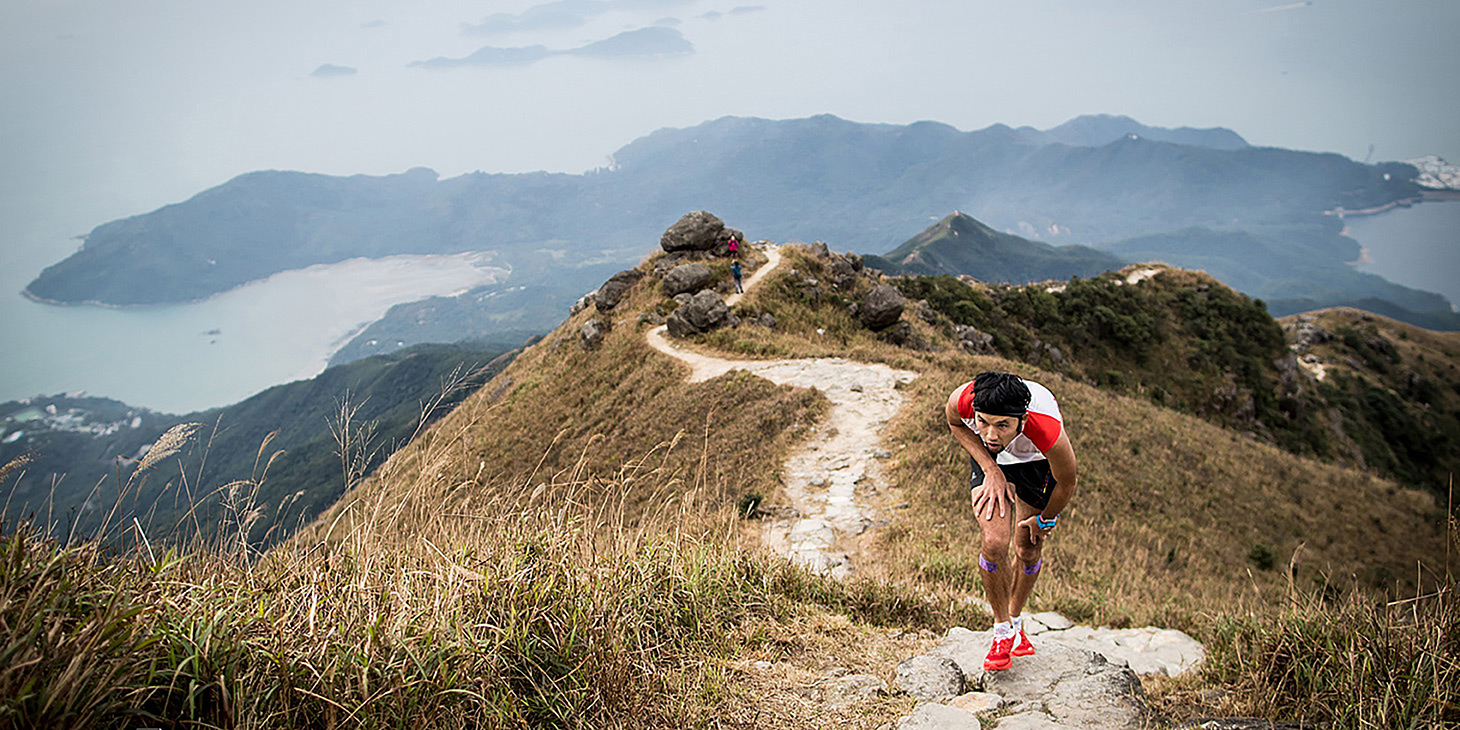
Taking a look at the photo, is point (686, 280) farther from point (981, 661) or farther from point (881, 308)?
point (981, 661)

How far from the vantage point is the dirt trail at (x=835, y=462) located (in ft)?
29.3

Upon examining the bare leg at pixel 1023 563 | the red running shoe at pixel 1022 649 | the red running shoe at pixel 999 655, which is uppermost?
the bare leg at pixel 1023 563

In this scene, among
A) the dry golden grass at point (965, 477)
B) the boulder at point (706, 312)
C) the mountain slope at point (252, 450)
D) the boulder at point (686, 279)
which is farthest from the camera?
the boulder at point (686, 279)

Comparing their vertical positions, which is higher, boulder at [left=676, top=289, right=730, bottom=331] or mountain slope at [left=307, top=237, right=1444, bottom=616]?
boulder at [left=676, top=289, right=730, bottom=331]

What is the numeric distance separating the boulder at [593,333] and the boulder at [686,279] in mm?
3028

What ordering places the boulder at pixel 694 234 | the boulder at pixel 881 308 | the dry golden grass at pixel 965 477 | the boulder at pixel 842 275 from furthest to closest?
the boulder at pixel 694 234
the boulder at pixel 842 275
the boulder at pixel 881 308
the dry golden grass at pixel 965 477

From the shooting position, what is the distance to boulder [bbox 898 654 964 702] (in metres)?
3.54

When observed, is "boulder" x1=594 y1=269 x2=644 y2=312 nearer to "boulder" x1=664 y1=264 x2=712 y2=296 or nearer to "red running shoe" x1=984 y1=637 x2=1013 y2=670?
"boulder" x1=664 y1=264 x2=712 y2=296

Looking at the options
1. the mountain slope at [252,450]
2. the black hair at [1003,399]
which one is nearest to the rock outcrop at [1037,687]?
the black hair at [1003,399]

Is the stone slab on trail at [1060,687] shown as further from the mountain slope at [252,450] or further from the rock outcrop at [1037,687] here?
the mountain slope at [252,450]

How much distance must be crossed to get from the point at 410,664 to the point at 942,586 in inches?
192

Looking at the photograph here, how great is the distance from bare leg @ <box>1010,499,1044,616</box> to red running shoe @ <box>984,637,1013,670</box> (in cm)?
33

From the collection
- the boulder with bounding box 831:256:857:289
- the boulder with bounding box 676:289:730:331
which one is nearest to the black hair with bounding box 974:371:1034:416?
the boulder with bounding box 676:289:730:331

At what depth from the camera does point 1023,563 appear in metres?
4.25
